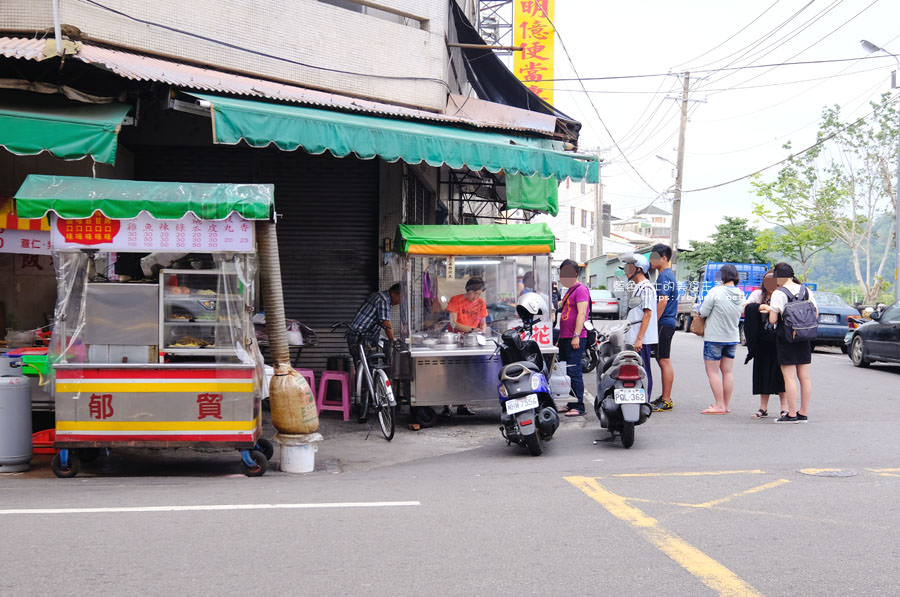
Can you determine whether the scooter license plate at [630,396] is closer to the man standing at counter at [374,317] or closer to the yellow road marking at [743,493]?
the yellow road marking at [743,493]

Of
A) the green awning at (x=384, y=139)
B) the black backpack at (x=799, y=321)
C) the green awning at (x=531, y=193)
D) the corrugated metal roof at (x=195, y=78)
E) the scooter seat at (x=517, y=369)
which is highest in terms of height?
the corrugated metal roof at (x=195, y=78)

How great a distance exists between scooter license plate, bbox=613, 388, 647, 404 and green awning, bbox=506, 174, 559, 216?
3887 millimetres

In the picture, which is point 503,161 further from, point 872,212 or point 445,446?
point 872,212

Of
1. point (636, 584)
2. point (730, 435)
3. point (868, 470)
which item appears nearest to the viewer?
point (636, 584)

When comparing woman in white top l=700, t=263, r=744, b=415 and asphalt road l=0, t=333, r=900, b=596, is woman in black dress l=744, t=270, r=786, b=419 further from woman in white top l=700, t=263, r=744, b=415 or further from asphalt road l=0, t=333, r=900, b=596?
asphalt road l=0, t=333, r=900, b=596

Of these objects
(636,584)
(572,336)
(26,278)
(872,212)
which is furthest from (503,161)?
(872,212)

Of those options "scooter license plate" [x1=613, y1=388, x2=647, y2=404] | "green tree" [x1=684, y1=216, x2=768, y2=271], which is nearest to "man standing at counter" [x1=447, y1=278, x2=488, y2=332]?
"scooter license plate" [x1=613, y1=388, x2=647, y2=404]

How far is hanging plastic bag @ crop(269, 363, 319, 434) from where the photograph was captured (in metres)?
7.30

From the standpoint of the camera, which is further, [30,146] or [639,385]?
[639,385]

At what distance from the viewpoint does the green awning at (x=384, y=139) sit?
27.3 ft

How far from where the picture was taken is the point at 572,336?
9.85 metres

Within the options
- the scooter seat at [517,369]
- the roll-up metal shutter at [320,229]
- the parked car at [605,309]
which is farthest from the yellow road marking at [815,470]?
the parked car at [605,309]

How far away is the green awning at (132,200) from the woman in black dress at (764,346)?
6.04 meters

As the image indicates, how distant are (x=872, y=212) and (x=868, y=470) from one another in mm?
30206
